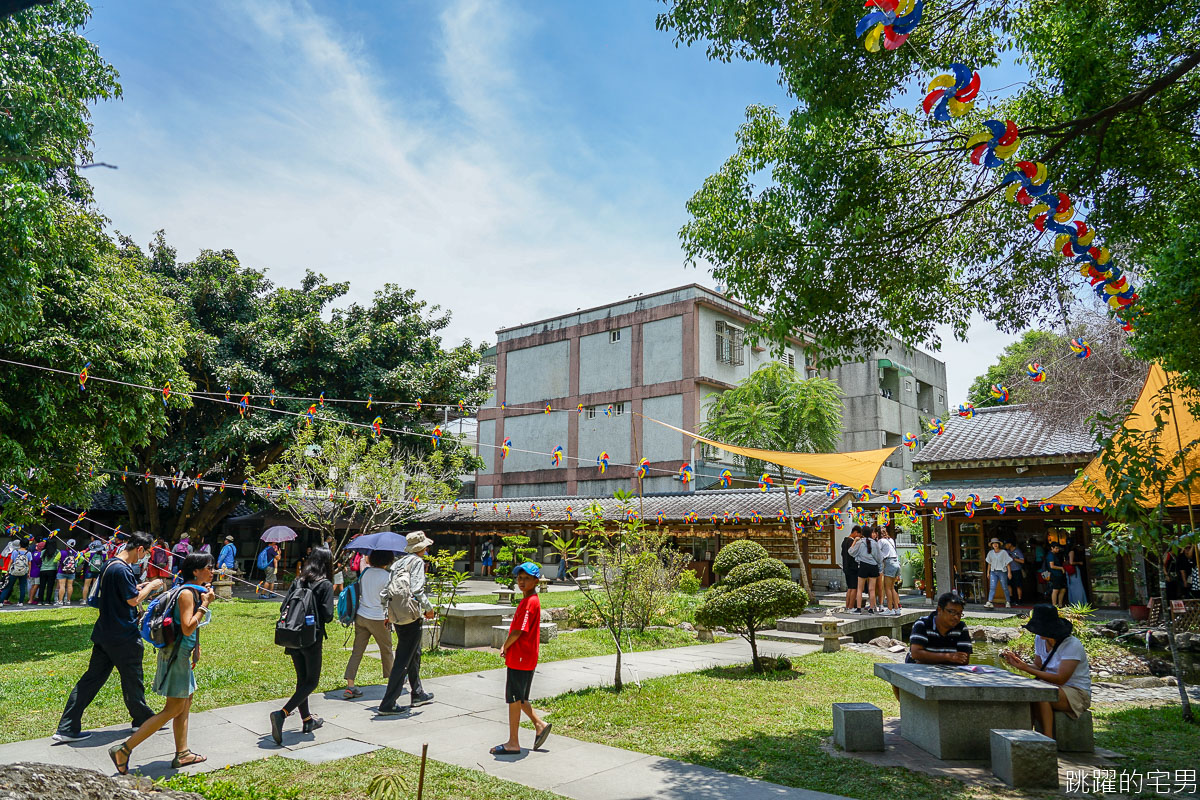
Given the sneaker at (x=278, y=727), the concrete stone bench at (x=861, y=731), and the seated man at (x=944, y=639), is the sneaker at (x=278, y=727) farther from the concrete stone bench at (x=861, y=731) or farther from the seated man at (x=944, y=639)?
the seated man at (x=944, y=639)

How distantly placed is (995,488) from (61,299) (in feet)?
61.2

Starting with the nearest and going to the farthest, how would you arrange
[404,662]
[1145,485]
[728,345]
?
[404,662]
[1145,485]
[728,345]

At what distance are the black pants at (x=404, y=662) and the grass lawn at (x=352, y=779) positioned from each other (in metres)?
1.26

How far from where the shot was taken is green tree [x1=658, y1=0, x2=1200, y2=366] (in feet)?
22.4

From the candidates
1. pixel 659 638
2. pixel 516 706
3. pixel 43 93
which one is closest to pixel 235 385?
pixel 43 93

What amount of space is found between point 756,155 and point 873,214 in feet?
5.21

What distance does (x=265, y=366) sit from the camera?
72.8 feet

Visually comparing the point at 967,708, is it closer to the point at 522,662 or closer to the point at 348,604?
the point at 522,662

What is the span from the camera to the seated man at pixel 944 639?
6625mm

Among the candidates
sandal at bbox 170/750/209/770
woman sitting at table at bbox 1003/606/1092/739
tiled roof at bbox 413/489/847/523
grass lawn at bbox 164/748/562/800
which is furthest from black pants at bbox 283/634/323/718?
tiled roof at bbox 413/489/847/523

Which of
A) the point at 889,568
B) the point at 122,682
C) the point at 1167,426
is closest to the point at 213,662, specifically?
the point at 122,682

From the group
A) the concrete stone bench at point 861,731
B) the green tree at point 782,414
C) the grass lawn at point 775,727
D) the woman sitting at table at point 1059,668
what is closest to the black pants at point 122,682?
the grass lawn at point 775,727

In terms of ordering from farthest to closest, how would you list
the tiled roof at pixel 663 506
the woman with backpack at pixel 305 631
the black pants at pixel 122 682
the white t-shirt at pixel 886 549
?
the tiled roof at pixel 663 506 < the white t-shirt at pixel 886 549 < the woman with backpack at pixel 305 631 < the black pants at pixel 122 682

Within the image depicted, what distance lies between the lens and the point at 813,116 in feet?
24.8
